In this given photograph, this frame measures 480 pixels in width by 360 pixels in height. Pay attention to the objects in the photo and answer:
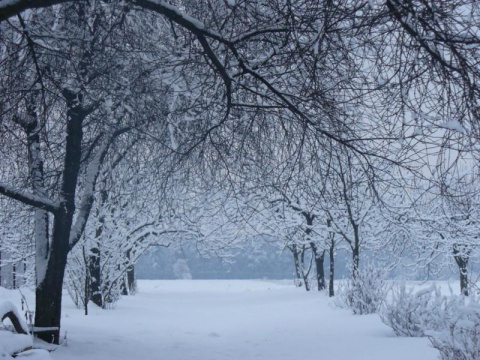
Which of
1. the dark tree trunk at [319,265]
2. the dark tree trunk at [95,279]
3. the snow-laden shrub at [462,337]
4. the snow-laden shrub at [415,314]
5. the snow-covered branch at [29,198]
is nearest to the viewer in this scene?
the snow-laden shrub at [462,337]

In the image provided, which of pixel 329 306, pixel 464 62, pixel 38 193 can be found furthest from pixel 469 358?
pixel 329 306

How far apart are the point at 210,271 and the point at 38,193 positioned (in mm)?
42138

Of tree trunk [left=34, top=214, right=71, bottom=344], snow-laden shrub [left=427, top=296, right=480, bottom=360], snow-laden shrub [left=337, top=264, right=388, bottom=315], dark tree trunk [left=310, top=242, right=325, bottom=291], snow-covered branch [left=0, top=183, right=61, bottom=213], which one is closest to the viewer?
snow-laden shrub [left=427, top=296, right=480, bottom=360]

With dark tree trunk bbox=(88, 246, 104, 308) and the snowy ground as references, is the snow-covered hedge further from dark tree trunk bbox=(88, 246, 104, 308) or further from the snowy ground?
dark tree trunk bbox=(88, 246, 104, 308)

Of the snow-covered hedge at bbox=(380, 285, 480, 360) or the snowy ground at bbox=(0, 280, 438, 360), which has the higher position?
the snow-covered hedge at bbox=(380, 285, 480, 360)

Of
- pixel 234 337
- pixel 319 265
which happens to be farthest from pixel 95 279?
pixel 319 265

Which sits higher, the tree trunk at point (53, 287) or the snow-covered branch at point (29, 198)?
the snow-covered branch at point (29, 198)

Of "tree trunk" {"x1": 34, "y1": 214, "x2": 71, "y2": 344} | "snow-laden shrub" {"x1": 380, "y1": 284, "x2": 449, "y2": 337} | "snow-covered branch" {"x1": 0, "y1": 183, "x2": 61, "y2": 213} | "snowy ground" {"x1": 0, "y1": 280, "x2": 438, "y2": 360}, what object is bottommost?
"snowy ground" {"x1": 0, "y1": 280, "x2": 438, "y2": 360}

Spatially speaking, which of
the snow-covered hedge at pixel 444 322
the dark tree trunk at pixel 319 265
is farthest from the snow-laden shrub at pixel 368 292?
the dark tree trunk at pixel 319 265

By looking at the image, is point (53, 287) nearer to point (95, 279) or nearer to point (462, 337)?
point (462, 337)

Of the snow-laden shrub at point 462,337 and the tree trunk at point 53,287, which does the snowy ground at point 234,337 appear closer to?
the tree trunk at point 53,287

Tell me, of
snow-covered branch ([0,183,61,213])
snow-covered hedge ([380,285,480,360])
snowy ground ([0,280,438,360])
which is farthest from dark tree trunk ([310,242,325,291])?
snow-covered branch ([0,183,61,213])

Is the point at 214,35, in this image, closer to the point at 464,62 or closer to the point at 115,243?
the point at 464,62

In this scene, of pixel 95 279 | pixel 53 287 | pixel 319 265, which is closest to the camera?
pixel 53 287
